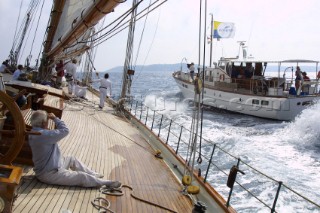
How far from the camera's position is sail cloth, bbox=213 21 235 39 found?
29094 mm

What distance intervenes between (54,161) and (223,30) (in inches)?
1067

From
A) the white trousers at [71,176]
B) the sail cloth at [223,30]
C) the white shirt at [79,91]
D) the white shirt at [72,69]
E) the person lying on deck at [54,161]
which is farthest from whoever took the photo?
the sail cloth at [223,30]

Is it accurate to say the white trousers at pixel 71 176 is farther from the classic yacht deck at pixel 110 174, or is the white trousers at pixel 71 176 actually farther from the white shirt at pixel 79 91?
the white shirt at pixel 79 91

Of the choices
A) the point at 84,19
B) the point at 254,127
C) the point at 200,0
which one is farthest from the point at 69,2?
the point at 254,127

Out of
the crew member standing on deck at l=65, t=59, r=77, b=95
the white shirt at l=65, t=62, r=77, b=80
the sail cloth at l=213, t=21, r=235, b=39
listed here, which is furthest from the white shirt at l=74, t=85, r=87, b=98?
the sail cloth at l=213, t=21, r=235, b=39

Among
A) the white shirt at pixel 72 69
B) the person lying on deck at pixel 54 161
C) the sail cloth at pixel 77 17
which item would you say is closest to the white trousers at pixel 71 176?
the person lying on deck at pixel 54 161

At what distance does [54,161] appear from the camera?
14.0ft

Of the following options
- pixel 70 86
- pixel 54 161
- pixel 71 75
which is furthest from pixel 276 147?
pixel 54 161

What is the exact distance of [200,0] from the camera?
4.94 meters

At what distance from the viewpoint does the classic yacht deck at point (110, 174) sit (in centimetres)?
405

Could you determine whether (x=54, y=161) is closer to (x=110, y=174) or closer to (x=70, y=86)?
(x=110, y=174)

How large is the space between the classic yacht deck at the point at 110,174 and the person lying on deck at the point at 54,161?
0.38 ft

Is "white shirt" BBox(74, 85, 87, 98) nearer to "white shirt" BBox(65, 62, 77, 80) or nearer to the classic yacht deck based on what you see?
"white shirt" BBox(65, 62, 77, 80)

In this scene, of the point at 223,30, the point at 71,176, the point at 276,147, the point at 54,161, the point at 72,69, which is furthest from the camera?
the point at 223,30
